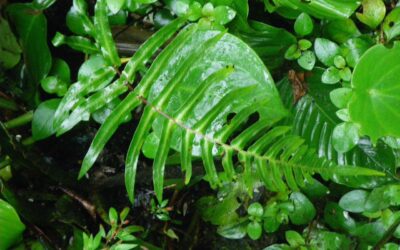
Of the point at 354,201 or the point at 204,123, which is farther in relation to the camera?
the point at 354,201

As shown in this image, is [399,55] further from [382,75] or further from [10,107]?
[10,107]

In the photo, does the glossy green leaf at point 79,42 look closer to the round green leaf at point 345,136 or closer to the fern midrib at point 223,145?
the fern midrib at point 223,145

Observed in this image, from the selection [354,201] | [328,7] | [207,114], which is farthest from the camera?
[354,201]

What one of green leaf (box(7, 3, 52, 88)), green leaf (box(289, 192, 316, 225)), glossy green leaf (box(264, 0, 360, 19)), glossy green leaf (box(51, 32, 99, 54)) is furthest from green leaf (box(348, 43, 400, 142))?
green leaf (box(7, 3, 52, 88))

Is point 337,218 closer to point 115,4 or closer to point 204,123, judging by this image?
point 204,123

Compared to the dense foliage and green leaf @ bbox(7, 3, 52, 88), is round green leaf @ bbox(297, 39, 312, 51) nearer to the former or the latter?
the dense foliage

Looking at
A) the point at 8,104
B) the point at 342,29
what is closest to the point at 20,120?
the point at 8,104
